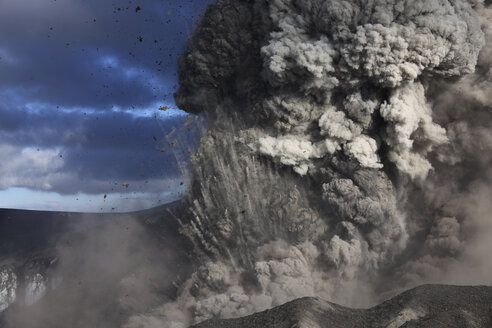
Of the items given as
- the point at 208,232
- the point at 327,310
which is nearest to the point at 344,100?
the point at 208,232

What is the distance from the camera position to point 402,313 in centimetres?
1043

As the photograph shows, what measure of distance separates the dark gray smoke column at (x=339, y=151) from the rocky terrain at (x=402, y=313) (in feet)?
16.6

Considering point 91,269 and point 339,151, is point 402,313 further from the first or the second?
point 91,269

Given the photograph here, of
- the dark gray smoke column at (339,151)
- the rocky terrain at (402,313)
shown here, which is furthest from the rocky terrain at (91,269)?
the rocky terrain at (402,313)

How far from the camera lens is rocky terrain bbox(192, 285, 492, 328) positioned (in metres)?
10.1

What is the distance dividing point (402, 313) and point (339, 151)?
8.56 metres

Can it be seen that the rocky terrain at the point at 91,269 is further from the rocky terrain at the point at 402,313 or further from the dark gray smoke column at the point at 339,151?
the rocky terrain at the point at 402,313

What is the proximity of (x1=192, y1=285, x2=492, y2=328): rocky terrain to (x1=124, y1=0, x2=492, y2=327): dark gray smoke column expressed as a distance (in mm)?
5068

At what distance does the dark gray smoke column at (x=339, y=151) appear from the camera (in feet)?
54.3

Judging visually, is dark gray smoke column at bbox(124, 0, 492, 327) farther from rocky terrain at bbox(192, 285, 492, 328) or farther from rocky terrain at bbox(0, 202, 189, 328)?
rocky terrain at bbox(192, 285, 492, 328)

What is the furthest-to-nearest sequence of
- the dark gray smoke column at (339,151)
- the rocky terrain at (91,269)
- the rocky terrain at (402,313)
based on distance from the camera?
the rocky terrain at (91,269)
the dark gray smoke column at (339,151)
the rocky terrain at (402,313)

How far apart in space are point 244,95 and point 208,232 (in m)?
5.69

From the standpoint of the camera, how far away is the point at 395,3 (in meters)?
16.4

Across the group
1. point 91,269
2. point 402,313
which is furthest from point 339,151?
point 91,269
